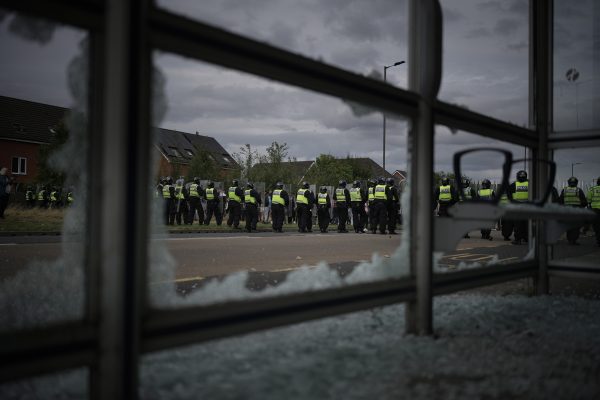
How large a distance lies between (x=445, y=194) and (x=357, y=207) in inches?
178

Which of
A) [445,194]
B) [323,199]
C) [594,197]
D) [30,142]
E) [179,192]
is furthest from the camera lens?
[30,142]

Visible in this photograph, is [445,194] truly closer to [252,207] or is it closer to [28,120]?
[252,207]

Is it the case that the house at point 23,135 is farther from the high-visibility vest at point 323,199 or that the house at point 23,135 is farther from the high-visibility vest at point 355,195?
the high-visibility vest at point 355,195

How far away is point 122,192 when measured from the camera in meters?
1.28

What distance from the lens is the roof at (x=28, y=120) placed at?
3500 centimetres

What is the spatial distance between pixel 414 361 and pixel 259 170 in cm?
2985

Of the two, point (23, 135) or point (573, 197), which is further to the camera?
point (23, 135)

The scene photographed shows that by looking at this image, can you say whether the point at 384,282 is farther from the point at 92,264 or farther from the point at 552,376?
the point at 92,264

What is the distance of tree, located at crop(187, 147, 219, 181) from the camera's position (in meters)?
30.9

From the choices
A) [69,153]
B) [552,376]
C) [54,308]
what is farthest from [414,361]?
[54,308]

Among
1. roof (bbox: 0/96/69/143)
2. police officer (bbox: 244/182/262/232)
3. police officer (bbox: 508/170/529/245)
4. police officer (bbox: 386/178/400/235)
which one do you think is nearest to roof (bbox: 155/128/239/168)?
roof (bbox: 0/96/69/143)

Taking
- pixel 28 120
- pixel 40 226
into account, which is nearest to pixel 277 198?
pixel 40 226

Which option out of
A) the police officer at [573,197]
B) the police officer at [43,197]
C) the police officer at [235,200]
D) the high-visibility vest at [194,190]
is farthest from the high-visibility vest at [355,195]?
the police officer at [43,197]

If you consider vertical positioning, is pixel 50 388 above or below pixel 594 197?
below
